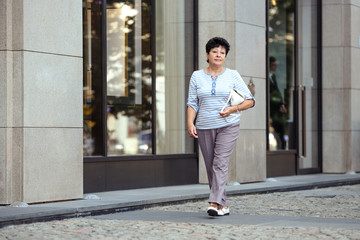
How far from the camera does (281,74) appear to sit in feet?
52.7

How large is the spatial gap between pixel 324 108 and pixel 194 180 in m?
4.80

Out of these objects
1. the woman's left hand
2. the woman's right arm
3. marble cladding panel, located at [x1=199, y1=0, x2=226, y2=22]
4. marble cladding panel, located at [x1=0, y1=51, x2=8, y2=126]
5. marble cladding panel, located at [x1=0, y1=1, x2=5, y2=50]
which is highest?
marble cladding panel, located at [x1=199, y1=0, x2=226, y2=22]

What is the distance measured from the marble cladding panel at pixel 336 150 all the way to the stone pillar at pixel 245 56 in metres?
3.20

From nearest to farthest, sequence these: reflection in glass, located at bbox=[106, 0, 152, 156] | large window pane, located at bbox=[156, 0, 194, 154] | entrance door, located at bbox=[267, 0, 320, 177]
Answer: reflection in glass, located at bbox=[106, 0, 152, 156], large window pane, located at bbox=[156, 0, 194, 154], entrance door, located at bbox=[267, 0, 320, 177]

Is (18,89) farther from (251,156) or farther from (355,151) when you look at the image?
(355,151)

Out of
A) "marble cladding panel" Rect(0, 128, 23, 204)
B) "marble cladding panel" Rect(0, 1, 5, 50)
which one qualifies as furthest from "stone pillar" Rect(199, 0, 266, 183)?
"marble cladding panel" Rect(0, 1, 5, 50)

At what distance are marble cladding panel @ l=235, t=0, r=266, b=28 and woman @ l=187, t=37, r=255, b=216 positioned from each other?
5.03 meters

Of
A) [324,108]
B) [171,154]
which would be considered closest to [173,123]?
[171,154]

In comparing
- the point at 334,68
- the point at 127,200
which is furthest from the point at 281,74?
the point at 127,200

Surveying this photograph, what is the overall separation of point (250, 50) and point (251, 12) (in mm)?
658

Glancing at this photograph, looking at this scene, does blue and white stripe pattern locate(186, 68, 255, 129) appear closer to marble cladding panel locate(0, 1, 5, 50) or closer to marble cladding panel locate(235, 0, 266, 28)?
marble cladding panel locate(0, 1, 5, 50)

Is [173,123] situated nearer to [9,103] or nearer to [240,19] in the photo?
[240,19]

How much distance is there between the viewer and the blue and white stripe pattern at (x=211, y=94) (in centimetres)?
866

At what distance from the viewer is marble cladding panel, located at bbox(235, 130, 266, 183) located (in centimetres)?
1371
